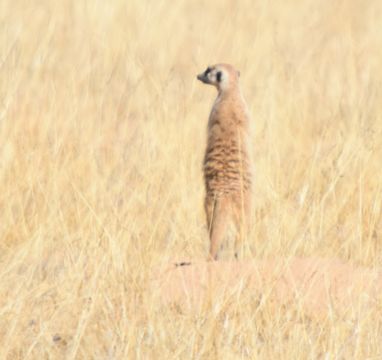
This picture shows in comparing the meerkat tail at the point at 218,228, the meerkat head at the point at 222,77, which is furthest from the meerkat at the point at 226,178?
the meerkat head at the point at 222,77

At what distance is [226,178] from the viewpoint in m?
4.91

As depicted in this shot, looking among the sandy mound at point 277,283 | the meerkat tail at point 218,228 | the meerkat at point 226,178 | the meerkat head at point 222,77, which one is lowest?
the sandy mound at point 277,283

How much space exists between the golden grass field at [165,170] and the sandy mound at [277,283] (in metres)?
0.06

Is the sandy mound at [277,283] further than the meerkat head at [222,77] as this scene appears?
No

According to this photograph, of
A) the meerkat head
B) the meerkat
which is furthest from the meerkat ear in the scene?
the meerkat

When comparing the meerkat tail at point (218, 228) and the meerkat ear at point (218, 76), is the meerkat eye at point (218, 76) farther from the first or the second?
the meerkat tail at point (218, 228)

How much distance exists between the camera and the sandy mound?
3.91 metres

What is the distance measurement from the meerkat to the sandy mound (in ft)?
1.22

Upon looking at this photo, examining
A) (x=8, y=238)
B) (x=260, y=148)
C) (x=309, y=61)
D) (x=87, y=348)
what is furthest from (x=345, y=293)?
(x=309, y=61)

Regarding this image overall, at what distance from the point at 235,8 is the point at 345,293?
216 inches

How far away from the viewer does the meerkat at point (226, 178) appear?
190 inches

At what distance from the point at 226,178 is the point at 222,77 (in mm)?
759

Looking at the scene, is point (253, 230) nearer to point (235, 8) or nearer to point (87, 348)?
point (87, 348)

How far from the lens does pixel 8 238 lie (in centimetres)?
495
